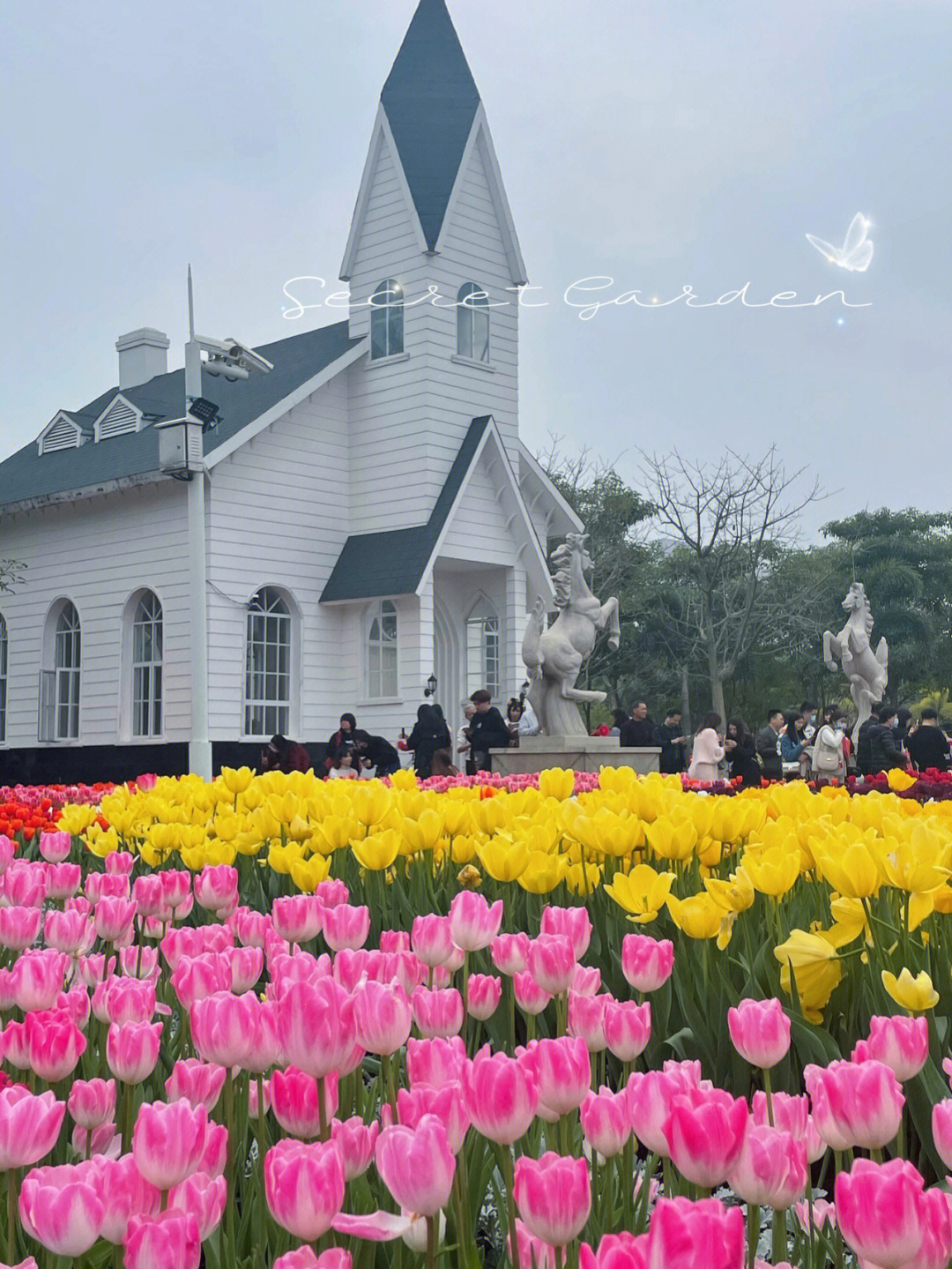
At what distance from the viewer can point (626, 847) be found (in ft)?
11.0

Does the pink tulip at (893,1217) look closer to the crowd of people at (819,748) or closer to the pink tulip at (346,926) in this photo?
the pink tulip at (346,926)

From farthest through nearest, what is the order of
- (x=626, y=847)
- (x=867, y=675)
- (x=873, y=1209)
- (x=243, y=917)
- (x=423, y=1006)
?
1. (x=867, y=675)
2. (x=626, y=847)
3. (x=243, y=917)
4. (x=423, y=1006)
5. (x=873, y=1209)

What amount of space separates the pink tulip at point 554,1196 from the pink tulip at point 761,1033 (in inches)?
20.5

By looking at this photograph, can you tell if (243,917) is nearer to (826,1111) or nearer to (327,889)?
(327,889)

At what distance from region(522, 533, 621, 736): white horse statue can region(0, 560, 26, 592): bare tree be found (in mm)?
11801

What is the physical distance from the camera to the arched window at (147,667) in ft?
74.8

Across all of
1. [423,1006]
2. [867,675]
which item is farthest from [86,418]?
[423,1006]

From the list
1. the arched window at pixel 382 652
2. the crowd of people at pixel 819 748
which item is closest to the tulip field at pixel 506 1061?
the crowd of people at pixel 819 748

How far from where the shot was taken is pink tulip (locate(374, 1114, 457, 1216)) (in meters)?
1.15

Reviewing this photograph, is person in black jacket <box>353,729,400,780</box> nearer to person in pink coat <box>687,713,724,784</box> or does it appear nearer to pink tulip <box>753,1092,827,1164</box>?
person in pink coat <box>687,713,724,784</box>

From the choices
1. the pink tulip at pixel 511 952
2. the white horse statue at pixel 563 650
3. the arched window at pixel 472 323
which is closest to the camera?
the pink tulip at pixel 511 952

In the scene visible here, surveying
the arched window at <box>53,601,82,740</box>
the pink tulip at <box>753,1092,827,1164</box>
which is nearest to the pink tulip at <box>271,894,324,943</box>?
the pink tulip at <box>753,1092,827,1164</box>

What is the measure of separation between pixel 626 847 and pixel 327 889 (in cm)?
93

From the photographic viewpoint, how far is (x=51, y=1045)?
1761 millimetres
